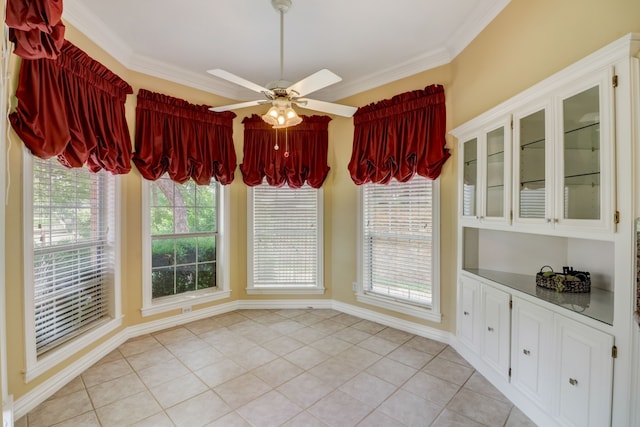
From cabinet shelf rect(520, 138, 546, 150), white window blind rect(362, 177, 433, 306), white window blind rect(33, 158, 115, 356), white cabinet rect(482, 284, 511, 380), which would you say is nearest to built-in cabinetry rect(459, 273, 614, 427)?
white cabinet rect(482, 284, 511, 380)

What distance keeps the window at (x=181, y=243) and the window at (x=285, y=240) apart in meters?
0.50

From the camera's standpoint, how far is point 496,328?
2.51 m

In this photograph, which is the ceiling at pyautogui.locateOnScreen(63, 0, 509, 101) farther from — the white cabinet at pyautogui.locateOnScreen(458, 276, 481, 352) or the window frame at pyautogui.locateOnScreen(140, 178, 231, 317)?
the white cabinet at pyautogui.locateOnScreen(458, 276, 481, 352)

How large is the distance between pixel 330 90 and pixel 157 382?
3.80m

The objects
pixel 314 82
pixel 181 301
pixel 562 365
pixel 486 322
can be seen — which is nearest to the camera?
pixel 562 365

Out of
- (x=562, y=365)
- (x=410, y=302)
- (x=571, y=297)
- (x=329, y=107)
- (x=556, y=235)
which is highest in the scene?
(x=329, y=107)

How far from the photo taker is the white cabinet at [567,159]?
5.47 feet

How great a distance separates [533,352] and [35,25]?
11.1 feet

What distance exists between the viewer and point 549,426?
2.00m

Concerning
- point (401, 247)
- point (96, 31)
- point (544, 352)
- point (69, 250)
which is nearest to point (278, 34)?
point (96, 31)

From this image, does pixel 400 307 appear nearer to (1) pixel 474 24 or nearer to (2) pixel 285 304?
(2) pixel 285 304

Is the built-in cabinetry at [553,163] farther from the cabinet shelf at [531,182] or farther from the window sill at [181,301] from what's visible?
the window sill at [181,301]

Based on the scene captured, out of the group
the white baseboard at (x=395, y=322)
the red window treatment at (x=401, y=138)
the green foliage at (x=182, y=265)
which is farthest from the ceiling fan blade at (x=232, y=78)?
the white baseboard at (x=395, y=322)

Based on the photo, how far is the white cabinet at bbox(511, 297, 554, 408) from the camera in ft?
6.61
